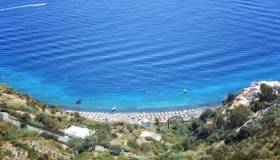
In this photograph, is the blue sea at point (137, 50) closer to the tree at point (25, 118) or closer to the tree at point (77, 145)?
the tree at point (25, 118)

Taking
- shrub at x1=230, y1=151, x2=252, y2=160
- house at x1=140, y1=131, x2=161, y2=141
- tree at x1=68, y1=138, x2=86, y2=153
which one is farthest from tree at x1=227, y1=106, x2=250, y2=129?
shrub at x1=230, y1=151, x2=252, y2=160

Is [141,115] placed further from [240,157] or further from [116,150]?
[240,157]

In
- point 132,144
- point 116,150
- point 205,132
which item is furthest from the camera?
point 205,132

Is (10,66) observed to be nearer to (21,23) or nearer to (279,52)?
(21,23)

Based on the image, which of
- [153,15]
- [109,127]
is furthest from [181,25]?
[109,127]

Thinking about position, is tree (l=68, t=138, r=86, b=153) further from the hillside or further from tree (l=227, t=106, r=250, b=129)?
tree (l=227, t=106, r=250, b=129)

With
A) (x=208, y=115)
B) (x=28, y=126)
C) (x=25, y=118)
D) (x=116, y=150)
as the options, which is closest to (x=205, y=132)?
(x=208, y=115)
